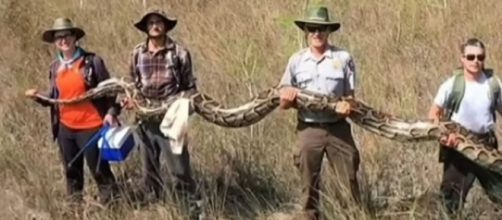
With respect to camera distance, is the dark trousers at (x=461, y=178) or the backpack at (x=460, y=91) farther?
the dark trousers at (x=461, y=178)

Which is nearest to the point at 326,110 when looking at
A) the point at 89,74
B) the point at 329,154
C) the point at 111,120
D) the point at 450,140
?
the point at 329,154

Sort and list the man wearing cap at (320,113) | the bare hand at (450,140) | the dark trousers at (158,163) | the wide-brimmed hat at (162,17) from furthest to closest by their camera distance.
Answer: the dark trousers at (158,163) < the wide-brimmed hat at (162,17) < the man wearing cap at (320,113) < the bare hand at (450,140)

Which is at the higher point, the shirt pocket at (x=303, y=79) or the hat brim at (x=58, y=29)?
the hat brim at (x=58, y=29)

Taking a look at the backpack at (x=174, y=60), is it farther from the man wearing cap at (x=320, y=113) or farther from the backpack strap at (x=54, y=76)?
the man wearing cap at (x=320, y=113)

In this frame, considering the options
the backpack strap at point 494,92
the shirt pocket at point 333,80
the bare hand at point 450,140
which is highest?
the shirt pocket at point 333,80

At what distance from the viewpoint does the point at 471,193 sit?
673cm

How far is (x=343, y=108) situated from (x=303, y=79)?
372 millimetres

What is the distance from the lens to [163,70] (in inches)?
262

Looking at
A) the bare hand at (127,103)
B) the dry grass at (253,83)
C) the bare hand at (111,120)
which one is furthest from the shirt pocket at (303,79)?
the bare hand at (111,120)

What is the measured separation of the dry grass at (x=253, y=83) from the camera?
7.06 m

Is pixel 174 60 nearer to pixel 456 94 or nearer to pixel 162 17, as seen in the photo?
pixel 162 17

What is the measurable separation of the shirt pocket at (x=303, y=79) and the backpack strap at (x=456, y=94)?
3.19 ft

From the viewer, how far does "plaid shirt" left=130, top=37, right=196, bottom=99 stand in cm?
664

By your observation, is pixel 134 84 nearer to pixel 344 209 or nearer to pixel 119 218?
pixel 119 218
